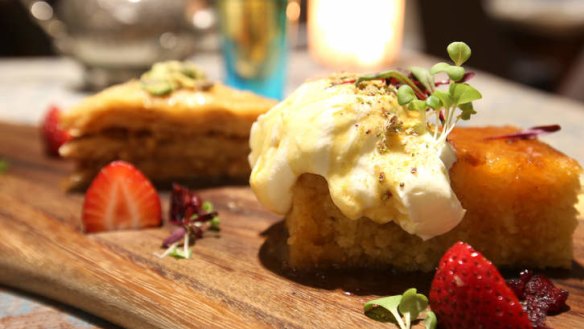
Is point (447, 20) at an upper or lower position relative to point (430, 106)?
lower

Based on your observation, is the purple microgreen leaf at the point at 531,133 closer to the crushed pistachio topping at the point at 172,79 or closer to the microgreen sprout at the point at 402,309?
the microgreen sprout at the point at 402,309

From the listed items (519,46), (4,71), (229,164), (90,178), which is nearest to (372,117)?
(229,164)

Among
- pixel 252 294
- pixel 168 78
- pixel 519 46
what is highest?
pixel 168 78

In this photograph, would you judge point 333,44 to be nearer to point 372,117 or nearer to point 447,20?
point 447,20

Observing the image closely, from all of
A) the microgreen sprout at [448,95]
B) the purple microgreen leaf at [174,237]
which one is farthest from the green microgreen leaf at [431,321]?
the purple microgreen leaf at [174,237]

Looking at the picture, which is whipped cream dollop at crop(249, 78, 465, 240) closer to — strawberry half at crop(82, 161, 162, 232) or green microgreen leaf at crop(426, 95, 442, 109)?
green microgreen leaf at crop(426, 95, 442, 109)

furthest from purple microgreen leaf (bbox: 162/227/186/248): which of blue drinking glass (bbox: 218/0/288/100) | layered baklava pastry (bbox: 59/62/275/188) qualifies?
blue drinking glass (bbox: 218/0/288/100)

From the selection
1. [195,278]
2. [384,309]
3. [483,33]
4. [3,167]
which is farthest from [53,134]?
[483,33]

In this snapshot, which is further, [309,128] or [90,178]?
[90,178]
